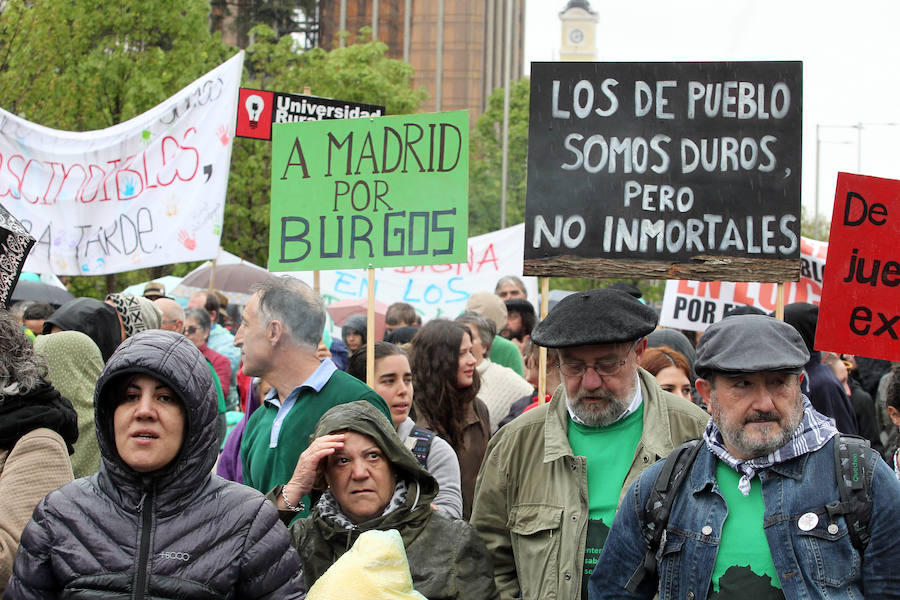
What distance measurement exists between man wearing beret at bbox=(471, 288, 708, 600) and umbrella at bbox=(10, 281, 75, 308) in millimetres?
8916

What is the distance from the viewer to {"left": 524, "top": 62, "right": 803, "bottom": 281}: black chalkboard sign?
492 cm

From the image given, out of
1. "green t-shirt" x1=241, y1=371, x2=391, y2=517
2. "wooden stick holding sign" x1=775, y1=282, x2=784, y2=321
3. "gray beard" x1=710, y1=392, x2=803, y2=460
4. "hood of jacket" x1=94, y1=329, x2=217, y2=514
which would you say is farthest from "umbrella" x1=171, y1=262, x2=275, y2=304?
"gray beard" x1=710, y1=392, x2=803, y2=460

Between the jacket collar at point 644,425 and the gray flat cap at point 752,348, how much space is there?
1.87 feet

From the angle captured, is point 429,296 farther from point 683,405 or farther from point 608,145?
point 683,405

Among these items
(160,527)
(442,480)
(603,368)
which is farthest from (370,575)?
(442,480)

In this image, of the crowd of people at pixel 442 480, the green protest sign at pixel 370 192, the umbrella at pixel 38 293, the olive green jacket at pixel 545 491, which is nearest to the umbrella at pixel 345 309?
the umbrella at pixel 38 293

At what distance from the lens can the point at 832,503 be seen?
2.82 meters

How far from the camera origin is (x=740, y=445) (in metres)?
2.99

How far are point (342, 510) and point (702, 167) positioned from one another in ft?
7.91

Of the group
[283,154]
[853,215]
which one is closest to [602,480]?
[853,215]

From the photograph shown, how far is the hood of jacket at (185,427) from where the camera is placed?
2896 millimetres

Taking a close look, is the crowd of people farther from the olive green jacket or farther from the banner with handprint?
the banner with handprint

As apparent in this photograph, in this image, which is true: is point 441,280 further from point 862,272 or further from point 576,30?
point 576,30

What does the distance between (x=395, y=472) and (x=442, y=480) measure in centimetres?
99
